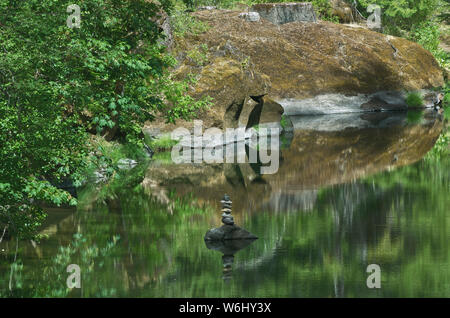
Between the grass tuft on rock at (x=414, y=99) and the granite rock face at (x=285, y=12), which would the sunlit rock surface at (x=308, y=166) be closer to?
the grass tuft on rock at (x=414, y=99)

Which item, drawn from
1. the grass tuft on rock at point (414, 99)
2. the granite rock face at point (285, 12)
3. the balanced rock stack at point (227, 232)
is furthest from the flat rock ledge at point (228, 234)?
the grass tuft on rock at point (414, 99)

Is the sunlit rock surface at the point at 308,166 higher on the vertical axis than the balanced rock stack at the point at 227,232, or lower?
higher

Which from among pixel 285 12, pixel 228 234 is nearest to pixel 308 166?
pixel 228 234

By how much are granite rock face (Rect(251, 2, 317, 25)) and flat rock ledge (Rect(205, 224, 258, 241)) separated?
34.1 meters

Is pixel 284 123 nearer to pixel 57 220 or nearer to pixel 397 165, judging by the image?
pixel 397 165

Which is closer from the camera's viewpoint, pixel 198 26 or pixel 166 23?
pixel 166 23

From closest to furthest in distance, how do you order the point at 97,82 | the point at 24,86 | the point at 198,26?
the point at 24,86, the point at 97,82, the point at 198,26

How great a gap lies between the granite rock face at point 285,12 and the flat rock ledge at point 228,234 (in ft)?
112

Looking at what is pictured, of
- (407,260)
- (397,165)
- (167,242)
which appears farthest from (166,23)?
(407,260)

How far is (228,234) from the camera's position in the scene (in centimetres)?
1424

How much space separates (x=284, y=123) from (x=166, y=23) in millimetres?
8754

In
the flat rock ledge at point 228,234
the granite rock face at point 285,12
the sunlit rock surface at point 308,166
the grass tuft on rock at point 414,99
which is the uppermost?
the granite rock face at point 285,12

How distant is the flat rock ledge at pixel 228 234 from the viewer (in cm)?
1420

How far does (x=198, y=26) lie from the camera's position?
3694 cm
